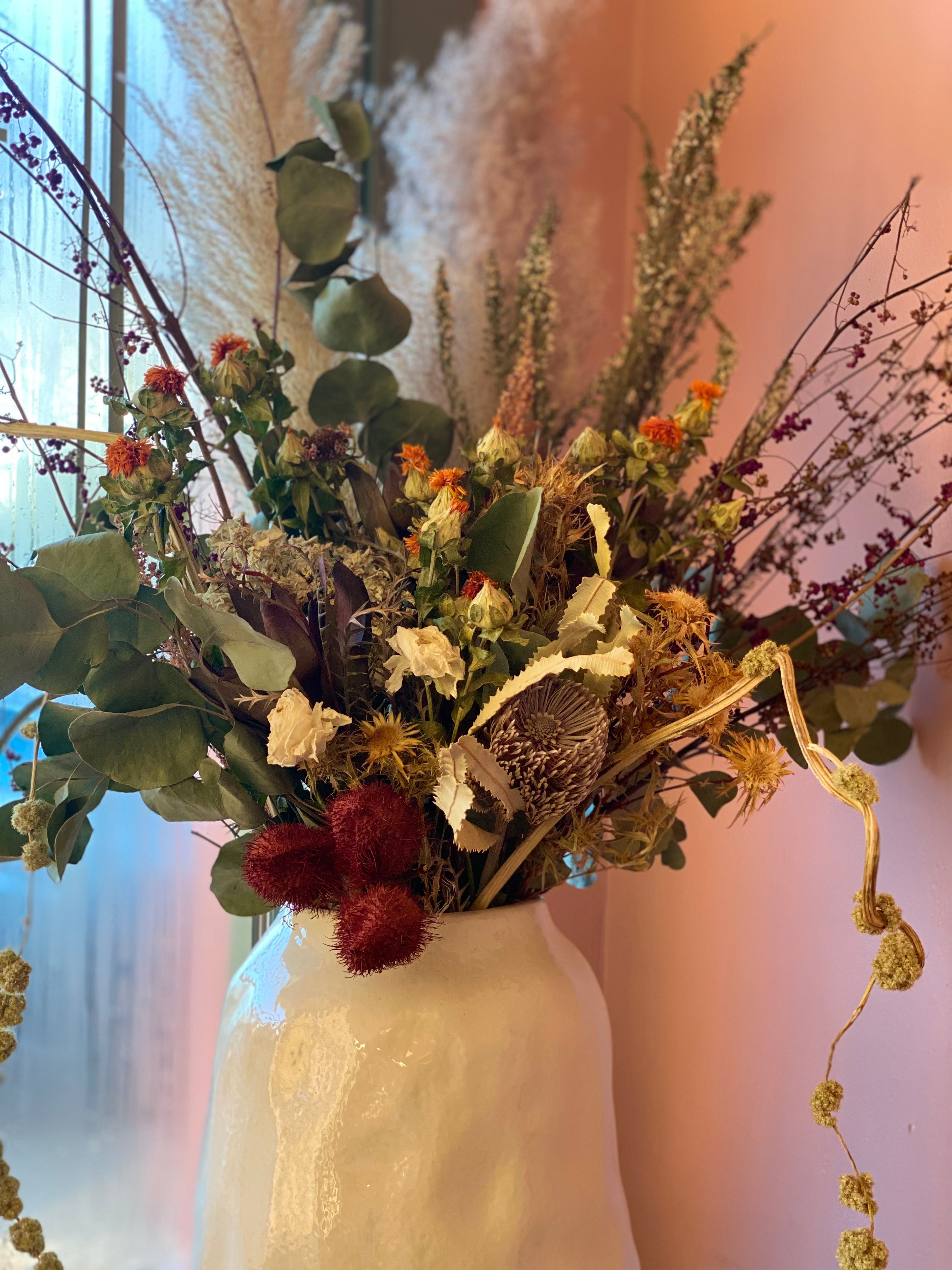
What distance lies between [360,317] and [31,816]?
399 mm

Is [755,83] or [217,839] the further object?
A: [755,83]

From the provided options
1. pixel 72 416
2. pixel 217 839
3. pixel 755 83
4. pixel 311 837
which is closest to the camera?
pixel 311 837

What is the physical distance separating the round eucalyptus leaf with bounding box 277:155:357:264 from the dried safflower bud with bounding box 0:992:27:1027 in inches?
20.7

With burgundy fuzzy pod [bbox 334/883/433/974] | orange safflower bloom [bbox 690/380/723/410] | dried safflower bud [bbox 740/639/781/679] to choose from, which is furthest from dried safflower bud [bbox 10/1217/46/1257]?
orange safflower bloom [bbox 690/380/723/410]

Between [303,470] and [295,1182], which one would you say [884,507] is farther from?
[295,1182]

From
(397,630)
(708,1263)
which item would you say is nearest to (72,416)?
(397,630)

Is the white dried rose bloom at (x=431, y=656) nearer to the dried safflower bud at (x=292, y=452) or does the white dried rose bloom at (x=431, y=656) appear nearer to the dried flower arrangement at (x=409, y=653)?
the dried flower arrangement at (x=409, y=653)

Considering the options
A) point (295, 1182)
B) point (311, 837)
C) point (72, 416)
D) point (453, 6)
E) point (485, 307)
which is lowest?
point (295, 1182)

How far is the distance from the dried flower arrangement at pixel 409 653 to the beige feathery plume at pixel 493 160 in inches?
13.0

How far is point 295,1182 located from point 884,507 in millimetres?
614

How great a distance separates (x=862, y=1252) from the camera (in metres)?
0.42

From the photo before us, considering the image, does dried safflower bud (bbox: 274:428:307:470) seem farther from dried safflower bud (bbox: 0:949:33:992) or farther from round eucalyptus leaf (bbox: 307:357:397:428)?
dried safflower bud (bbox: 0:949:33:992)

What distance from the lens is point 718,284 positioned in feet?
3.05

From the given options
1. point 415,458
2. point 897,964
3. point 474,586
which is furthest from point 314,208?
point 897,964
